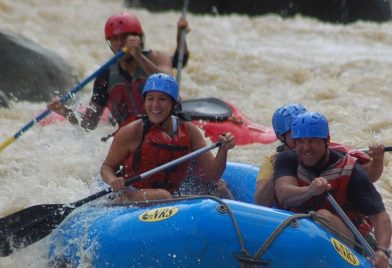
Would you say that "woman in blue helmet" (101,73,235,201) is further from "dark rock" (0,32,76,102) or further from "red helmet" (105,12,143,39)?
"dark rock" (0,32,76,102)

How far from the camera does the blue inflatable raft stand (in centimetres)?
391

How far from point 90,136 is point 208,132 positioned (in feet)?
3.78

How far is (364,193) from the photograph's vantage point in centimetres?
436

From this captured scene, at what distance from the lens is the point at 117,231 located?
435 cm

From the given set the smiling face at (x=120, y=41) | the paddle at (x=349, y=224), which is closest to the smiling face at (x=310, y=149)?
the paddle at (x=349, y=224)

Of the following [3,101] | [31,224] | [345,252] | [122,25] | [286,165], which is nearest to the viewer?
[345,252]

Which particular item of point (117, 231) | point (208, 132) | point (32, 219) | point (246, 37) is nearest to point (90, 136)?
point (208, 132)

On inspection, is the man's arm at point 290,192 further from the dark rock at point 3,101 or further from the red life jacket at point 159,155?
the dark rock at point 3,101

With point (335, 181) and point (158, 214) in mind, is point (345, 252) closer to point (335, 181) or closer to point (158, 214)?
point (335, 181)

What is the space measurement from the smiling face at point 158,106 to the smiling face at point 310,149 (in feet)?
2.92

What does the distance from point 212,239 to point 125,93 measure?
2.59m

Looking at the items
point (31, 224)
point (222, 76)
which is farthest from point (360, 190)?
point (222, 76)

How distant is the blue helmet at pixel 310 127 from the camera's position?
4.25 m

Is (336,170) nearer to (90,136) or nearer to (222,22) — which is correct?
(90,136)
